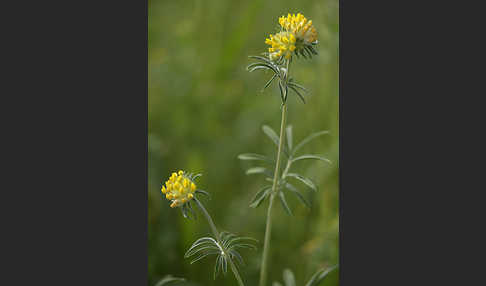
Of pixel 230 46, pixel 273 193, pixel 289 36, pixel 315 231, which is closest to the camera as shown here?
pixel 289 36

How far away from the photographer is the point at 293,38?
2.11m

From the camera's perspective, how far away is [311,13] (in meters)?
3.66

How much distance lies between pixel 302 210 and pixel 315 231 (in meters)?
0.20

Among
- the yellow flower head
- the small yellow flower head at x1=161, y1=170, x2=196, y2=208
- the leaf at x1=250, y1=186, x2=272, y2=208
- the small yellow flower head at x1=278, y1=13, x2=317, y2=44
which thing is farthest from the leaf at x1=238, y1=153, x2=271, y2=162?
the small yellow flower head at x1=278, y1=13, x2=317, y2=44

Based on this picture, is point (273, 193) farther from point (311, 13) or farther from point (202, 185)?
point (311, 13)

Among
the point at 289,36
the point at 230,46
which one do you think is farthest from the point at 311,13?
the point at 289,36

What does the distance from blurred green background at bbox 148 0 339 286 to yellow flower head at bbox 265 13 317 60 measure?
3.34 feet

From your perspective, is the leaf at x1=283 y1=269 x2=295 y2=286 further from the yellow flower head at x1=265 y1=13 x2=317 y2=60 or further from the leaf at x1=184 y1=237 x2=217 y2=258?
the yellow flower head at x1=265 y1=13 x2=317 y2=60

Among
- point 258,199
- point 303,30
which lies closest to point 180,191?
point 258,199

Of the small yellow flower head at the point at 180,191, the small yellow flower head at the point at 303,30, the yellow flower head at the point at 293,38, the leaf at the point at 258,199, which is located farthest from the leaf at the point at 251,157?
the small yellow flower head at the point at 303,30

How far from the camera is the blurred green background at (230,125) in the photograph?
10.6 feet

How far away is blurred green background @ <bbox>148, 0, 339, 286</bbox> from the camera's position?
3.23 metres

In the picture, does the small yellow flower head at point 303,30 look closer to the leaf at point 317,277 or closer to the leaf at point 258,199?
the leaf at point 258,199

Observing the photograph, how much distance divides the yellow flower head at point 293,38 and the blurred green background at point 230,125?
102 centimetres
